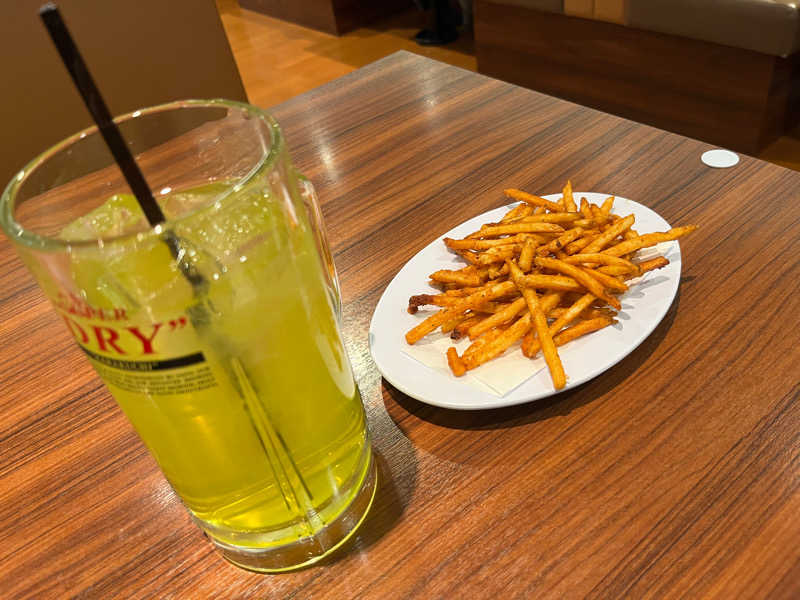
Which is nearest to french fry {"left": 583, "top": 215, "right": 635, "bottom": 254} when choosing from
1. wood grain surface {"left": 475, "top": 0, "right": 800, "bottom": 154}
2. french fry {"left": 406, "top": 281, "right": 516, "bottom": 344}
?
french fry {"left": 406, "top": 281, "right": 516, "bottom": 344}

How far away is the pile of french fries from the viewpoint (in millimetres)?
744

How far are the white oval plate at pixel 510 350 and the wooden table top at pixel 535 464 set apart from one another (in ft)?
0.14

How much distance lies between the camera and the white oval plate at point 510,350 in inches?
28.1

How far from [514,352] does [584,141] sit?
1.80ft

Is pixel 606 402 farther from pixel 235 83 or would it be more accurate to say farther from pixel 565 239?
pixel 235 83

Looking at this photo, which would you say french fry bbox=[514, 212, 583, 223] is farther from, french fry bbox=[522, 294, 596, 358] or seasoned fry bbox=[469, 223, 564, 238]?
A: french fry bbox=[522, 294, 596, 358]

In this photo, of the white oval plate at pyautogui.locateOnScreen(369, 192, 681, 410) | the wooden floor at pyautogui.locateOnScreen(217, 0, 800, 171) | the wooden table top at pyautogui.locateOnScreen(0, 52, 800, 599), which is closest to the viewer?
the wooden table top at pyautogui.locateOnScreen(0, 52, 800, 599)

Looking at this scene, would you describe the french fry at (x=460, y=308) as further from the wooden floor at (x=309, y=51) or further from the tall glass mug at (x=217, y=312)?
the wooden floor at (x=309, y=51)

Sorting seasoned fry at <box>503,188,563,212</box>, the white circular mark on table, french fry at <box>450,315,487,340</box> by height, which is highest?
seasoned fry at <box>503,188,563,212</box>

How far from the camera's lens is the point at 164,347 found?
474 mm

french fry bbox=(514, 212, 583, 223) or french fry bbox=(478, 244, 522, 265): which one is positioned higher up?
french fry bbox=(478, 244, 522, 265)

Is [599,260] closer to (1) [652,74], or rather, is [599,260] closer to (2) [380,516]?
(2) [380,516]

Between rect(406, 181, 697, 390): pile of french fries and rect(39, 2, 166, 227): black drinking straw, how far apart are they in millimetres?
372

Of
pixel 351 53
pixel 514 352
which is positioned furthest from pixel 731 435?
pixel 351 53
